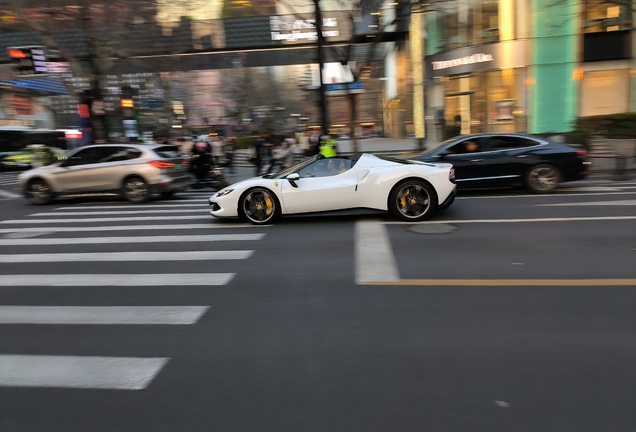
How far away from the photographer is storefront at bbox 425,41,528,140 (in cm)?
2502

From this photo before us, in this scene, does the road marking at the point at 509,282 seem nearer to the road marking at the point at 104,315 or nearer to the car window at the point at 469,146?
the road marking at the point at 104,315

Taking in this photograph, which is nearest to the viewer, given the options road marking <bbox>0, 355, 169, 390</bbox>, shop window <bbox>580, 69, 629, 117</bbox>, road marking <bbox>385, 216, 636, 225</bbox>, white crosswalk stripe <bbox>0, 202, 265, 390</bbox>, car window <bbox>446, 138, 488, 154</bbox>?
road marking <bbox>0, 355, 169, 390</bbox>

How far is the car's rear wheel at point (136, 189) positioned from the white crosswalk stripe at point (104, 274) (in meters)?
1.11

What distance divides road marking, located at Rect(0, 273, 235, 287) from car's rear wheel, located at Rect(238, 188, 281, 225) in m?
3.23

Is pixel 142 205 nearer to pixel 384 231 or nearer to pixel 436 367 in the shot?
pixel 384 231

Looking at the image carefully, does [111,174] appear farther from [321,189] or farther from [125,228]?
[321,189]

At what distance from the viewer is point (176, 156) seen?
14.0 metres

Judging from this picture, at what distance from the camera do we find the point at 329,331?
14.7 feet

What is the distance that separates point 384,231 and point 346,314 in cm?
383

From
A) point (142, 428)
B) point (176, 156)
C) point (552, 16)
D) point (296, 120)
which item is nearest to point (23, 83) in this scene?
point (296, 120)

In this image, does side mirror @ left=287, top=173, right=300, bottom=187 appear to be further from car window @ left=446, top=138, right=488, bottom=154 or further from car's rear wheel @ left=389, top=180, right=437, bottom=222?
car window @ left=446, top=138, right=488, bottom=154

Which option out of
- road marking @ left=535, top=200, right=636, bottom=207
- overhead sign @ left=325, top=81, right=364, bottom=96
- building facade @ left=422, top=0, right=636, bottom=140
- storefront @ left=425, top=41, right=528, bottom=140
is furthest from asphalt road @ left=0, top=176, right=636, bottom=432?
storefront @ left=425, top=41, right=528, bottom=140

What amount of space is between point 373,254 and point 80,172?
995 centimetres

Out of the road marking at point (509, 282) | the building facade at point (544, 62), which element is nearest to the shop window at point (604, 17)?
the building facade at point (544, 62)
